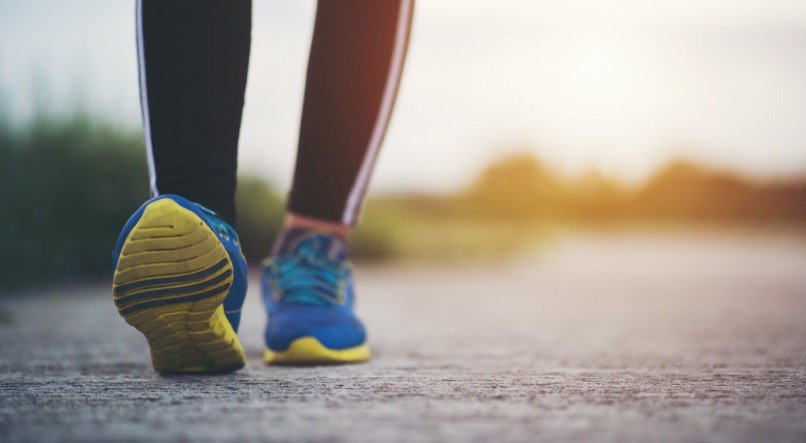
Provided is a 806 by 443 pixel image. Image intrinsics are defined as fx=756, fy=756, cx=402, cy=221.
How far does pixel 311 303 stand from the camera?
3.82ft

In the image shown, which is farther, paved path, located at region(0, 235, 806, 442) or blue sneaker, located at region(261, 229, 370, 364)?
blue sneaker, located at region(261, 229, 370, 364)

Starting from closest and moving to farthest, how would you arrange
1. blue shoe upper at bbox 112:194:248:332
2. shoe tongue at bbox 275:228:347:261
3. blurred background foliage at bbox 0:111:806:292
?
blue shoe upper at bbox 112:194:248:332
shoe tongue at bbox 275:228:347:261
blurred background foliage at bbox 0:111:806:292

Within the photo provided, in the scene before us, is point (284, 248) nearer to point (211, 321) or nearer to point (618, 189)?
point (211, 321)

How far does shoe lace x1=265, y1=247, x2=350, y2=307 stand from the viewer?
1.18 meters

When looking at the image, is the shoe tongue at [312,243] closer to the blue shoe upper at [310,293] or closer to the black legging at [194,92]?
the blue shoe upper at [310,293]

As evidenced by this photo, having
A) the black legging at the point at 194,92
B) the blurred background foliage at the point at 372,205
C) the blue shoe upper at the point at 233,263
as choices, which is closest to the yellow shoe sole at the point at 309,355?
the blue shoe upper at the point at 233,263

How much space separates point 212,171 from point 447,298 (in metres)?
1.74

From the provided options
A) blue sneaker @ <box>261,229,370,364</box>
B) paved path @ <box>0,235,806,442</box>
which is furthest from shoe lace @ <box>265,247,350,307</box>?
paved path @ <box>0,235,806,442</box>

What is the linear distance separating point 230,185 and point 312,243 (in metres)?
0.25

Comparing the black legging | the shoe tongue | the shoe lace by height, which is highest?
the black legging

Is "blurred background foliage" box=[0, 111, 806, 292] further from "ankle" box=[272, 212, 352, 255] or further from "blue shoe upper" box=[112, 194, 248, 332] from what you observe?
"blue shoe upper" box=[112, 194, 248, 332]

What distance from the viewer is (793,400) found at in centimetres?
79

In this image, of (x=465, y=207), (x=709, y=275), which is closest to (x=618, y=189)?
(x=465, y=207)

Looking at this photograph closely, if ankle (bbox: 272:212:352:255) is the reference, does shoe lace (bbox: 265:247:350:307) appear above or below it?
below
